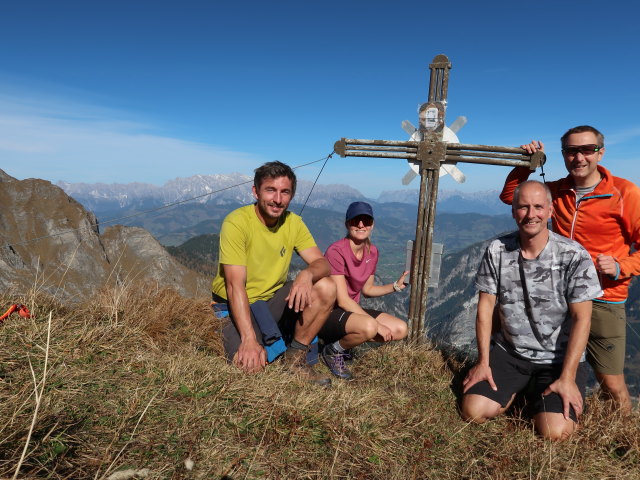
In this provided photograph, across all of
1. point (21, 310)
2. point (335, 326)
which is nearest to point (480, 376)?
point (335, 326)

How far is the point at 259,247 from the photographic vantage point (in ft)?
16.3

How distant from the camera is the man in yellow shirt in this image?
15.1 feet

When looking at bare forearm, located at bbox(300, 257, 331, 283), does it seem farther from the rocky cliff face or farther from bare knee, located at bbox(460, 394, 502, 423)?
the rocky cliff face

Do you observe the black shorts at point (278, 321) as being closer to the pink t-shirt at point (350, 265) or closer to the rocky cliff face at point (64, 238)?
the pink t-shirt at point (350, 265)

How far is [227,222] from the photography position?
481 cm

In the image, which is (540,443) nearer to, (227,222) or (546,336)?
(546,336)

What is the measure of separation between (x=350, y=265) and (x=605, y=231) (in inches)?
128

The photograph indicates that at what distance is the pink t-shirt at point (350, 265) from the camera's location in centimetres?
564

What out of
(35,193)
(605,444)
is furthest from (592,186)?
(35,193)

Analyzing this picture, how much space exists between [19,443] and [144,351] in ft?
6.39

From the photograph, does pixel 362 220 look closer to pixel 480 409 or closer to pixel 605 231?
pixel 480 409

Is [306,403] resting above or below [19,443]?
below

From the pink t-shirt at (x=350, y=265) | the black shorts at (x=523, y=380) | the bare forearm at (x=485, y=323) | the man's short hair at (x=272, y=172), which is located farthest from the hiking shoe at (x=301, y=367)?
the man's short hair at (x=272, y=172)

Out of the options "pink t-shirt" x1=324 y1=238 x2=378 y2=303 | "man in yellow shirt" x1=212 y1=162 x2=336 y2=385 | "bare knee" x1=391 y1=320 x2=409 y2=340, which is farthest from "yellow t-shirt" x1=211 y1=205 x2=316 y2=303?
"bare knee" x1=391 y1=320 x2=409 y2=340
